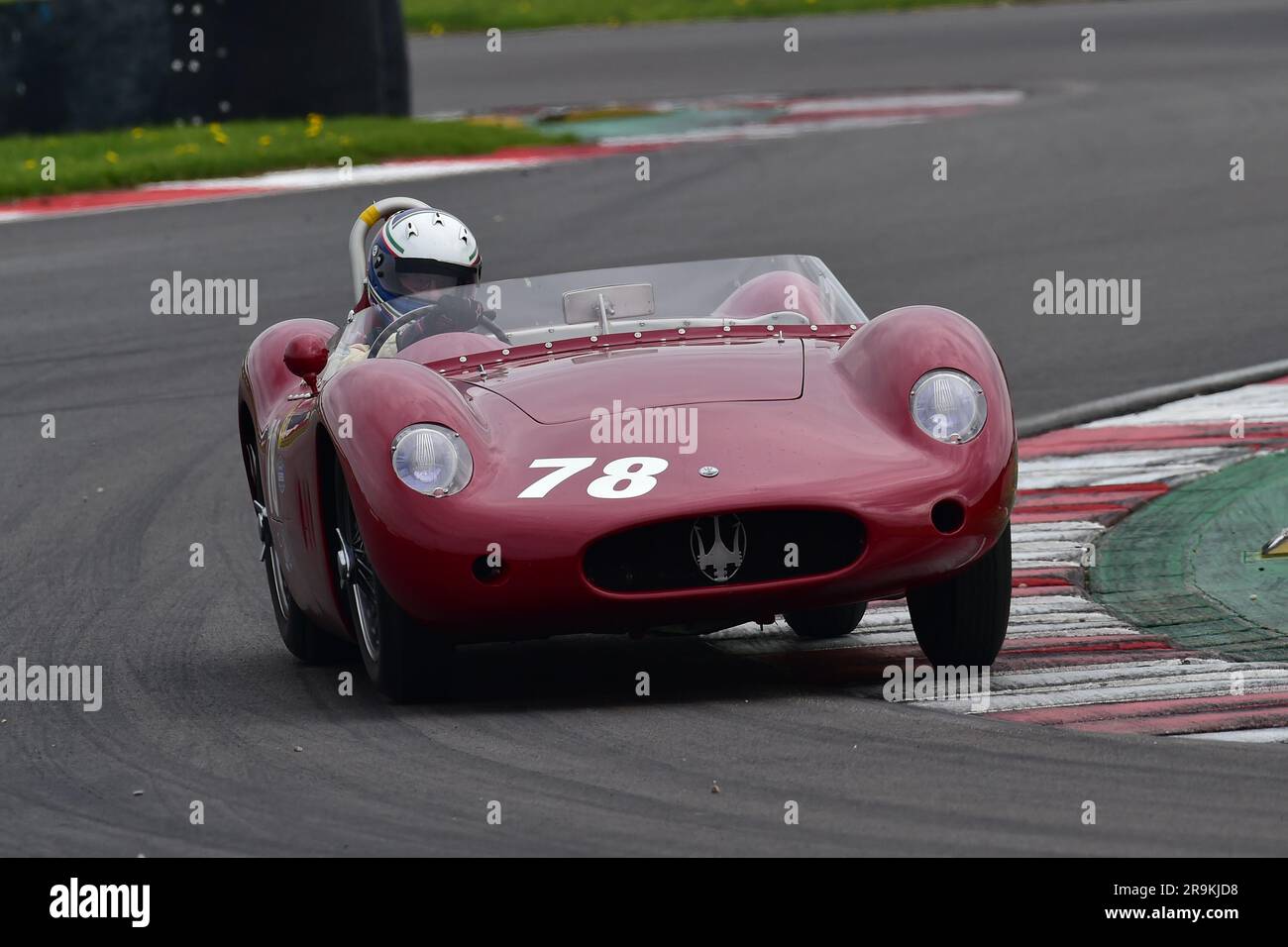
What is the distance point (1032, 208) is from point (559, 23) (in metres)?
17.4

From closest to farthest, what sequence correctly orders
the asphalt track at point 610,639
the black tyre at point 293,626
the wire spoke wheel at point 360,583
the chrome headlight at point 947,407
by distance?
the asphalt track at point 610,639 < the chrome headlight at point 947,407 < the wire spoke wheel at point 360,583 < the black tyre at point 293,626

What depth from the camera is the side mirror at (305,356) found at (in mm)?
6273

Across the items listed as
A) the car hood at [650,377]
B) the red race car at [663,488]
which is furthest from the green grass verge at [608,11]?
the red race car at [663,488]

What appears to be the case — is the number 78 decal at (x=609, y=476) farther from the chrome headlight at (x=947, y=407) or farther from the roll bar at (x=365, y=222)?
the roll bar at (x=365, y=222)

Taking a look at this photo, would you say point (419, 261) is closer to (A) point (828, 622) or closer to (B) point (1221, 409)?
(A) point (828, 622)

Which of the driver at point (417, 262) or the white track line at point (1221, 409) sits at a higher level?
the driver at point (417, 262)

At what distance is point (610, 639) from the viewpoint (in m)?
6.48

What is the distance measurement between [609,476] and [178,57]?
12947mm

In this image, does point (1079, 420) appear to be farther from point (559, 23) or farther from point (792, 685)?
point (559, 23)

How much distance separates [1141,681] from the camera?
5508 millimetres

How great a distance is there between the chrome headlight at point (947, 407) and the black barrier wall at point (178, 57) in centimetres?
1234
